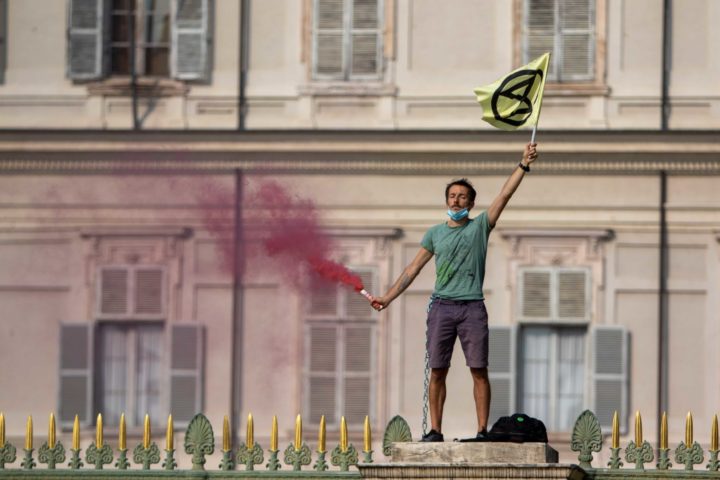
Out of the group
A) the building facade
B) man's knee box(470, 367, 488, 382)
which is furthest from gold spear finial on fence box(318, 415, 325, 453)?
the building facade

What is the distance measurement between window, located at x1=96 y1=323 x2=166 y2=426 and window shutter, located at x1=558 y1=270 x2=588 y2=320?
5.13 meters

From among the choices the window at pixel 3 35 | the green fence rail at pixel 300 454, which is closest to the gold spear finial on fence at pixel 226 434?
the green fence rail at pixel 300 454

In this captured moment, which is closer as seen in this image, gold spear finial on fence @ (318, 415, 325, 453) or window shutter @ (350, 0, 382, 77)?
gold spear finial on fence @ (318, 415, 325, 453)

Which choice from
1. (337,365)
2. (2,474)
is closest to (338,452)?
(2,474)

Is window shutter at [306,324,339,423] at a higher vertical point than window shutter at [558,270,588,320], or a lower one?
lower

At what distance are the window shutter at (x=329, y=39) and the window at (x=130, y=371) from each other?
12.9ft

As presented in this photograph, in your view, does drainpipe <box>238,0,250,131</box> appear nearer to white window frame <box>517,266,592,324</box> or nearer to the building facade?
the building facade

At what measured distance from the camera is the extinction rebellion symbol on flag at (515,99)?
21.6 metres

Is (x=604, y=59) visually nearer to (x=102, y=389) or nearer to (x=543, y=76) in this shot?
(x=102, y=389)

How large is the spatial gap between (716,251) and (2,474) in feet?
51.2

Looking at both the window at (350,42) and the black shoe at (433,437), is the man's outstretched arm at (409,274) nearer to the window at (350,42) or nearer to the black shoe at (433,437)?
the black shoe at (433,437)

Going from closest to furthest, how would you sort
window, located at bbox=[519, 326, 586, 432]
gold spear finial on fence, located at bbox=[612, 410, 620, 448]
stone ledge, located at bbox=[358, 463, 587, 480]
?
Result: stone ledge, located at bbox=[358, 463, 587, 480] → gold spear finial on fence, located at bbox=[612, 410, 620, 448] → window, located at bbox=[519, 326, 586, 432]

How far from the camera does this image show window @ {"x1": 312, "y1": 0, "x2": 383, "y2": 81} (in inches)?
1479

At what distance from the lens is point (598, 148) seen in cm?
3678
